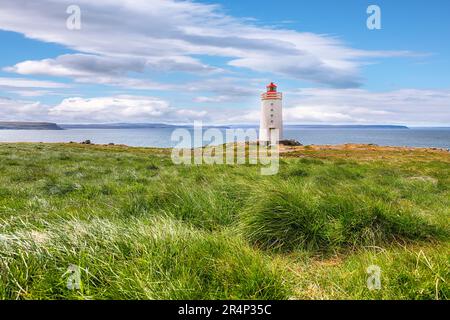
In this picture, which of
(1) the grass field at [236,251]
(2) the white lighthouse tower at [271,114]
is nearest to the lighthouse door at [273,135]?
(2) the white lighthouse tower at [271,114]

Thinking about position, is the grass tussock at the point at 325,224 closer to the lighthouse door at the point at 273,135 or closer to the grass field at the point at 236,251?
the grass field at the point at 236,251

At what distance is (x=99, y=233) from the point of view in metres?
5.25

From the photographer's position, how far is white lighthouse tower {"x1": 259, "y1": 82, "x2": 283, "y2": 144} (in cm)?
6969

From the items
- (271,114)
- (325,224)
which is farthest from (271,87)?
(325,224)

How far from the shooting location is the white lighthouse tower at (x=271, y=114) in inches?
2744

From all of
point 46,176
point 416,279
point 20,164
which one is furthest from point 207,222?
point 20,164

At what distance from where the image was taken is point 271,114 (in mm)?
70375

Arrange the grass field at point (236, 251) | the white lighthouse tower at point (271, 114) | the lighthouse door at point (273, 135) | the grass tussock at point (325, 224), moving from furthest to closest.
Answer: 1. the white lighthouse tower at point (271, 114)
2. the lighthouse door at point (273, 135)
3. the grass tussock at point (325, 224)
4. the grass field at point (236, 251)


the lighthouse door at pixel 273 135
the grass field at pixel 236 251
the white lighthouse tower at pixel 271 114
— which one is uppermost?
the white lighthouse tower at pixel 271 114

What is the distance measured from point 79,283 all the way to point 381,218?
5.17m
